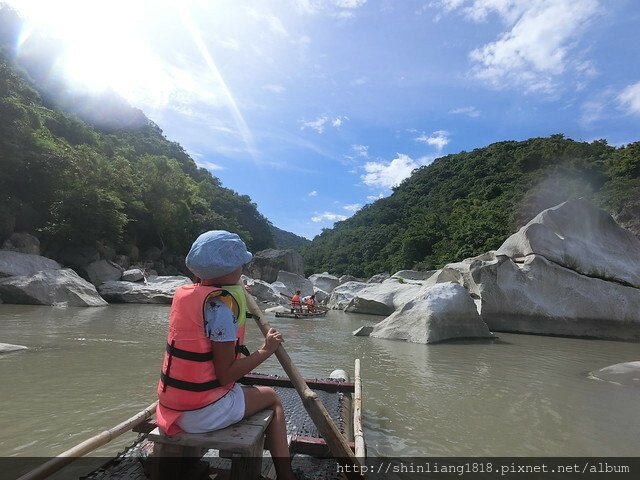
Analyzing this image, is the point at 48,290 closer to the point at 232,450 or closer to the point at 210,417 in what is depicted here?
the point at 210,417

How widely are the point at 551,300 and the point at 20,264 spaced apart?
67.9 ft

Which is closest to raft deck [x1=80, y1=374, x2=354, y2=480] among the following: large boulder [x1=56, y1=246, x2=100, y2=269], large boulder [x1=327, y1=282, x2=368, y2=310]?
large boulder [x1=56, y1=246, x2=100, y2=269]

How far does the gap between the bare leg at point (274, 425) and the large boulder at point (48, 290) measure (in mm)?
16431

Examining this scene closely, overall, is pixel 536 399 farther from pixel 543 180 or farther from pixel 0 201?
pixel 543 180

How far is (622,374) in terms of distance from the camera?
22.8 ft

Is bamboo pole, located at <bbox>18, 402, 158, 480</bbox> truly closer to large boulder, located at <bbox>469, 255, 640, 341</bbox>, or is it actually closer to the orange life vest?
the orange life vest

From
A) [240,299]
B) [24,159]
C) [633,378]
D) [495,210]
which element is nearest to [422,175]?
[495,210]

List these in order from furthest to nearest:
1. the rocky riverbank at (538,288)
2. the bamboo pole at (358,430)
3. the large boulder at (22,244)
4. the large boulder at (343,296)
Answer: the large boulder at (343,296) → the large boulder at (22,244) → the rocky riverbank at (538,288) → the bamboo pole at (358,430)

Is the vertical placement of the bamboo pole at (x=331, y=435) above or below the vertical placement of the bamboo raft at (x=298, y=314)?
above

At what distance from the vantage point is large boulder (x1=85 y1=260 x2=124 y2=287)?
A: 21.4 metres

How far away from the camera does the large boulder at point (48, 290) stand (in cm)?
1499

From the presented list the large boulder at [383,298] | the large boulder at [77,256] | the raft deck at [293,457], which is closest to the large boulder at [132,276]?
the large boulder at [77,256]

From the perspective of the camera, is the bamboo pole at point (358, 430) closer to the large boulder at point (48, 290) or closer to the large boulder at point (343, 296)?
the large boulder at point (48, 290)

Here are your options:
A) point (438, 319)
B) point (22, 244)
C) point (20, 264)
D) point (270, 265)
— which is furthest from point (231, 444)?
point (270, 265)
